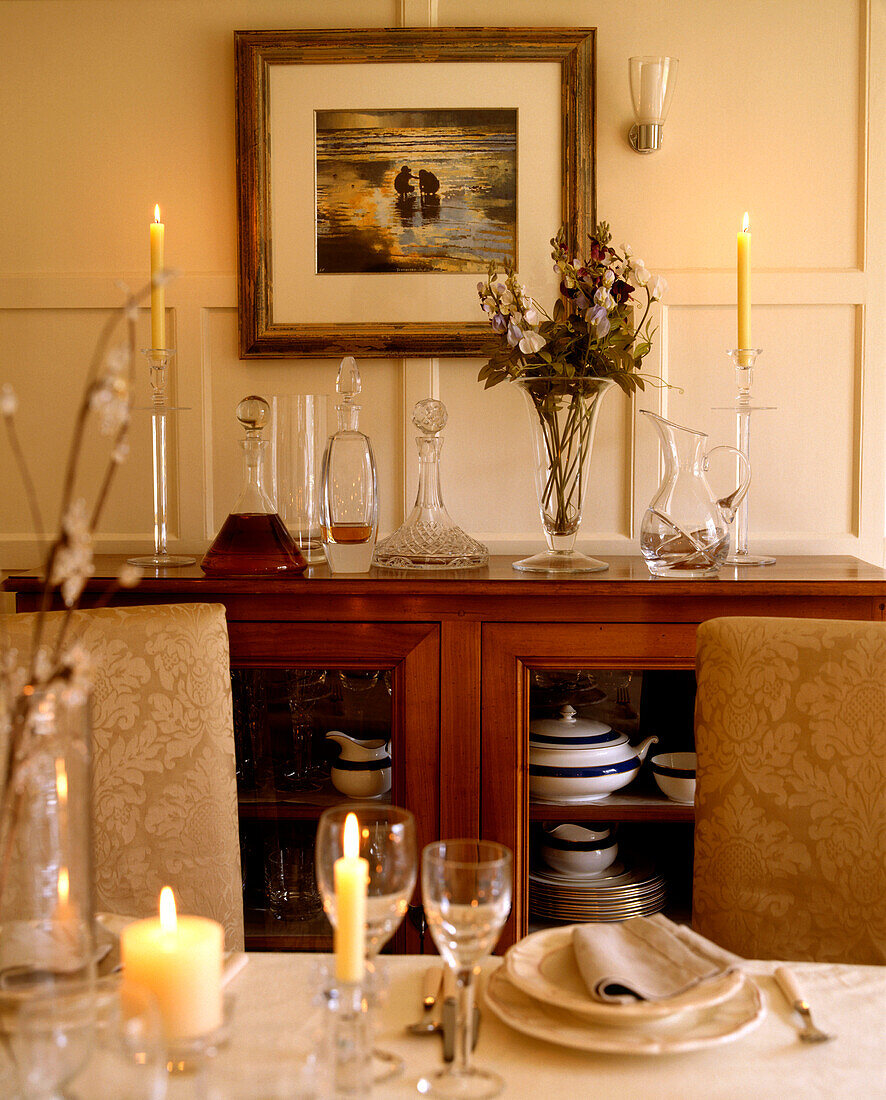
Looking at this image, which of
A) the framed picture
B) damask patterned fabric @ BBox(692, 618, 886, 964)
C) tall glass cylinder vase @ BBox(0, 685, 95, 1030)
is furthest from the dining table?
the framed picture

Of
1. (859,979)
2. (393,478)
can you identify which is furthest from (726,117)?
(859,979)

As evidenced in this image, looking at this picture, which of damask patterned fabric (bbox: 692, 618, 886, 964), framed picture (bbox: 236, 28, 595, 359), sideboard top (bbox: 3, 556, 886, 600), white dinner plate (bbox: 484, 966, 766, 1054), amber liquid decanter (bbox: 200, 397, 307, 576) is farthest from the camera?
framed picture (bbox: 236, 28, 595, 359)

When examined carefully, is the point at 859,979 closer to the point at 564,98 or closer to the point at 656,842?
the point at 656,842

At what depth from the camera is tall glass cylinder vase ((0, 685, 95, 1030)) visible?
0.72 metres

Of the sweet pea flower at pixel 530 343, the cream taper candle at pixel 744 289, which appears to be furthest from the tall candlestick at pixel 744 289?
the sweet pea flower at pixel 530 343

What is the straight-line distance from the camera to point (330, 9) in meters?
2.10

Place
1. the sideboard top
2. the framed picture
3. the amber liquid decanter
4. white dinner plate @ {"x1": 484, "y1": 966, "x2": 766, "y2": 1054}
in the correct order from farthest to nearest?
1. the framed picture
2. the amber liquid decanter
3. the sideboard top
4. white dinner plate @ {"x1": 484, "y1": 966, "x2": 766, "y2": 1054}

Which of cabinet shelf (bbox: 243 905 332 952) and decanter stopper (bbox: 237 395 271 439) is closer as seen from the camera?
cabinet shelf (bbox: 243 905 332 952)

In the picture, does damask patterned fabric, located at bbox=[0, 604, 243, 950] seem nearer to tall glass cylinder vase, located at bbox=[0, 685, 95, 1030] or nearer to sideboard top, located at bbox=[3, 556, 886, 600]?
sideboard top, located at bbox=[3, 556, 886, 600]

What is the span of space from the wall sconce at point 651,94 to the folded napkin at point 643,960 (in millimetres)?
1548

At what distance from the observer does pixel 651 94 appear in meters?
2.02

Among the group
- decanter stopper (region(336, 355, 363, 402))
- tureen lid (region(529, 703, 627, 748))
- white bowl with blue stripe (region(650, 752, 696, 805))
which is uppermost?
decanter stopper (region(336, 355, 363, 402))

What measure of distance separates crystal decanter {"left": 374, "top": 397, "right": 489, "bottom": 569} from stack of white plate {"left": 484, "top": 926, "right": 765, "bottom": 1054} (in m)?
1.03

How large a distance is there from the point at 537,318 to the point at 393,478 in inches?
18.5
